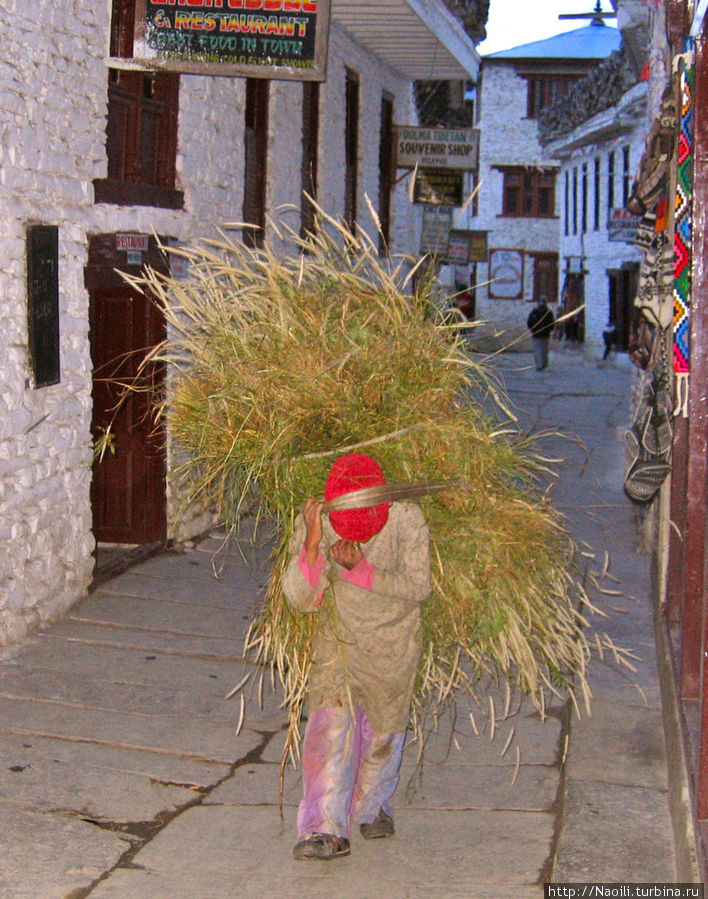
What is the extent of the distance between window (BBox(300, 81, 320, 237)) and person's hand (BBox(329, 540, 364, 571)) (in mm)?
8599

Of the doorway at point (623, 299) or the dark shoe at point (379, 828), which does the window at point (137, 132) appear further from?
the doorway at point (623, 299)

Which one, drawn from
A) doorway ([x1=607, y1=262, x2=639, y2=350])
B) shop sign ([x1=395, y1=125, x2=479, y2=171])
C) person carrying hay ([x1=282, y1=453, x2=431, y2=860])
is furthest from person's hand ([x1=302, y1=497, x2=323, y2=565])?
doorway ([x1=607, y1=262, x2=639, y2=350])

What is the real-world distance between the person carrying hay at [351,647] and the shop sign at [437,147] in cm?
1153

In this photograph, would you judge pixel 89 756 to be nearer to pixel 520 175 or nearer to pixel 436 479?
pixel 436 479

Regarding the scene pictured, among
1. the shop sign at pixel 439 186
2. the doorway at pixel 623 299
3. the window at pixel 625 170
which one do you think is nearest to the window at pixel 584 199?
the window at pixel 625 170

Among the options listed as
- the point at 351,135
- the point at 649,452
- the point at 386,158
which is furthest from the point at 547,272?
the point at 649,452

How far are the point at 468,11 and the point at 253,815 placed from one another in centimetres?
1456

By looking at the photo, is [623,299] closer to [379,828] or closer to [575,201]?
[575,201]

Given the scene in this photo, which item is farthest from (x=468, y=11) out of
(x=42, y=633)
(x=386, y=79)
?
(x=42, y=633)

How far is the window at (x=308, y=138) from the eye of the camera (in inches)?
489

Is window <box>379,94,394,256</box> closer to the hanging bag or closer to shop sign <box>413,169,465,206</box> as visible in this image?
shop sign <box>413,169,465,206</box>

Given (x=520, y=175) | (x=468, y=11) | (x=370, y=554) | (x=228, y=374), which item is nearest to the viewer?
(x=370, y=554)

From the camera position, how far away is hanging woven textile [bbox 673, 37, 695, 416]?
19.0 feet

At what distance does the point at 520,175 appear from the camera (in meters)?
45.9
